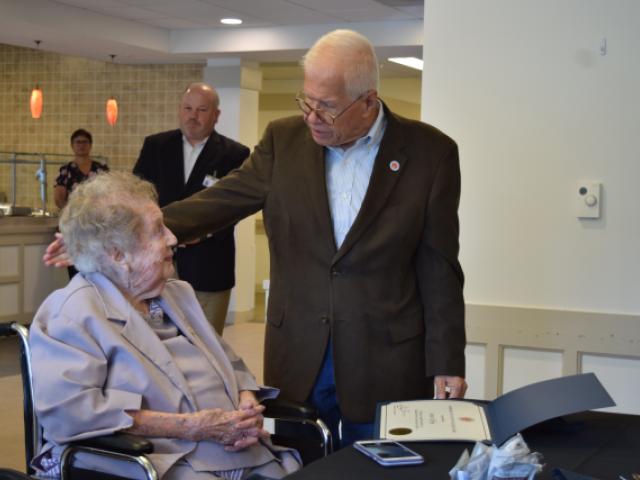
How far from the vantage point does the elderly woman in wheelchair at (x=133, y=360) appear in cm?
203

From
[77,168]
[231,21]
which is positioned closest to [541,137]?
[231,21]

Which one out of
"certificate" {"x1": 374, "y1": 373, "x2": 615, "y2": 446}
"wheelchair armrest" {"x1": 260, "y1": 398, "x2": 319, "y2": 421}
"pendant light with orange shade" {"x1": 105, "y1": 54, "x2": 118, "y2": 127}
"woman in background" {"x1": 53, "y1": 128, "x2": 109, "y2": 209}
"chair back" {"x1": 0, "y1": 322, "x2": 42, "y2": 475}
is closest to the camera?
"certificate" {"x1": 374, "y1": 373, "x2": 615, "y2": 446}

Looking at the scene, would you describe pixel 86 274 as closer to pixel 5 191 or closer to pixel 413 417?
pixel 413 417

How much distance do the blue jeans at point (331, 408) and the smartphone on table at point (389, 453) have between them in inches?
29.1

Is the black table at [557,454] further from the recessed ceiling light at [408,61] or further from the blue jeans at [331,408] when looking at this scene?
the recessed ceiling light at [408,61]

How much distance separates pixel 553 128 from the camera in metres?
3.31

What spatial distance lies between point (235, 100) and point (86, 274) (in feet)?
23.0

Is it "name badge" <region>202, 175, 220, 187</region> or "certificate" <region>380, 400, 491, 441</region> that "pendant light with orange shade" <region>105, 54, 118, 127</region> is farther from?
"certificate" <region>380, 400, 491, 441</region>

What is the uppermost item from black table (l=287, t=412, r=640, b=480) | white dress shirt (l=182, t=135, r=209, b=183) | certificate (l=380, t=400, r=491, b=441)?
white dress shirt (l=182, t=135, r=209, b=183)

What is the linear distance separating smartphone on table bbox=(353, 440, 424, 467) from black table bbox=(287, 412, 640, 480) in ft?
0.04

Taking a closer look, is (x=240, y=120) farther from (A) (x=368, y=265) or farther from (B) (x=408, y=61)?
(A) (x=368, y=265)

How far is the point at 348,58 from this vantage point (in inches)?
90.7

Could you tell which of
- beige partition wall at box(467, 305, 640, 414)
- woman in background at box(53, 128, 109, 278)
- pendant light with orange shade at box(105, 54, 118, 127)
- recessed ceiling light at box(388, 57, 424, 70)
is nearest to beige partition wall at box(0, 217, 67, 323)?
woman in background at box(53, 128, 109, 278)

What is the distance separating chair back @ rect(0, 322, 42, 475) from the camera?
212cm
